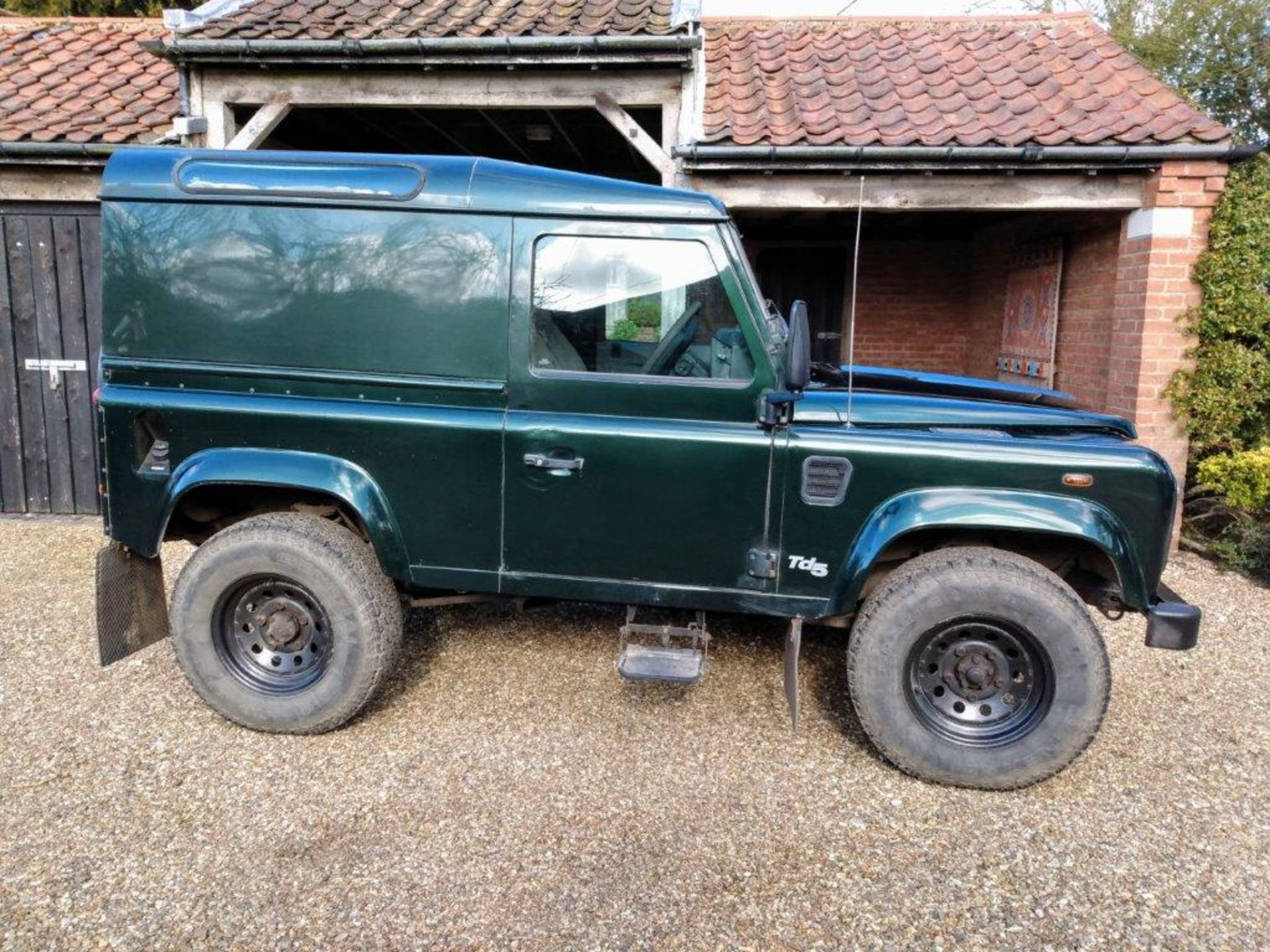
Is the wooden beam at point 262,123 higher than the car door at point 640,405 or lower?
higher

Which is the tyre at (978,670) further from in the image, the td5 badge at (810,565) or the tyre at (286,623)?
the tyre at (286,623)

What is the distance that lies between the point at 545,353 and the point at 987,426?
1.76 m

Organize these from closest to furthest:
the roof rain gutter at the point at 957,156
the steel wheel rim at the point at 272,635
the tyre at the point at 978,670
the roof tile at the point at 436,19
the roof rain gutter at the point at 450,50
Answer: the tyre at the point at 978,670 < the steel wheel rim at the point at 272,635 < the roof rain gutter at the point at 450,50 < the roof rain gutter at the point at 957,156 < the roof tile at the point at 436,19

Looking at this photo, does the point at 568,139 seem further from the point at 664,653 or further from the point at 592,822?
the point at 592,822

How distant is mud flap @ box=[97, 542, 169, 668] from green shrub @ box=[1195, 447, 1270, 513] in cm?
649

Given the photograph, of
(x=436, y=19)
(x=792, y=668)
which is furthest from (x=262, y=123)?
(x=792, y=668)

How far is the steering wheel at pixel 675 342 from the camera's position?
128 inches

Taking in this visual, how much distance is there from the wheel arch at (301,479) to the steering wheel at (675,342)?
119 cm

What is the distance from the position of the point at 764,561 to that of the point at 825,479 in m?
0.39

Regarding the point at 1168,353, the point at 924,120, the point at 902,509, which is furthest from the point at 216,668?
the point at 1168,353

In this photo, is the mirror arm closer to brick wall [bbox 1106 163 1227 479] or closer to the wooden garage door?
brick wall [bbox 1106 163 1227 479]

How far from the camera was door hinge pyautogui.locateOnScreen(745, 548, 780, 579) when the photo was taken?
3258 millimetres

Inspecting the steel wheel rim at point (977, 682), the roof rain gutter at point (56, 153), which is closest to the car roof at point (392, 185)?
the steel wheel rim at point (977, 682)

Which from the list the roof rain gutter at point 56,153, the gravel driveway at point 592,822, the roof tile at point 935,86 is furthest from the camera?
the roof rain gutter at point 56,153
